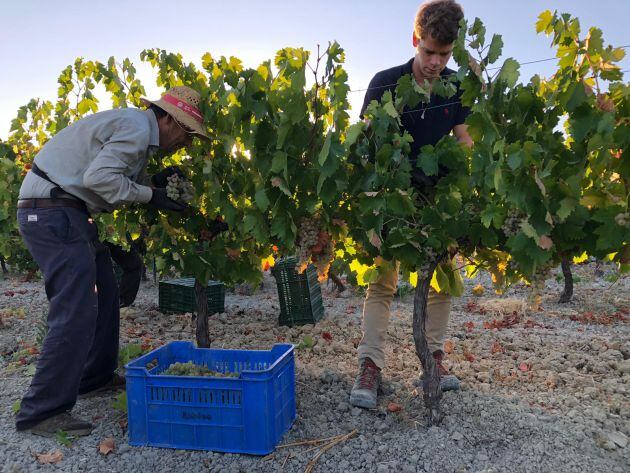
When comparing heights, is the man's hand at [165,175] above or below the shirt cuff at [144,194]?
above

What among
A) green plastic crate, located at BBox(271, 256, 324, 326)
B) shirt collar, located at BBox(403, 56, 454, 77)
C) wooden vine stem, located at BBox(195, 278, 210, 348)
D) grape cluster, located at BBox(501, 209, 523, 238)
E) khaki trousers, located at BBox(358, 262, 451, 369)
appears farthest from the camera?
green plastic crate, located at BBox(271, 256, 324, 326)

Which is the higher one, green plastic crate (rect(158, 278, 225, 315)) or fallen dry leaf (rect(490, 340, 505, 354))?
green plastic crate (rect(158, 278, 225, 315))

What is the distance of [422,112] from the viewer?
336 cm

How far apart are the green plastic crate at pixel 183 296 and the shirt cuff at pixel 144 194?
3.08 m

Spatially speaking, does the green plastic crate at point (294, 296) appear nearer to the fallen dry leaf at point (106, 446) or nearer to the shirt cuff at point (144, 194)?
the shirt cuff at point (144, 194)

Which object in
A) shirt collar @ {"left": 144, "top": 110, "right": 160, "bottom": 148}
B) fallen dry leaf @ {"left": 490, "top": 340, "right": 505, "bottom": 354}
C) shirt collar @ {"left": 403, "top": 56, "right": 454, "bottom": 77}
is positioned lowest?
fallen dry leaf @ {"left": 490, "top": 340, "right": 505, "bottom": 354}

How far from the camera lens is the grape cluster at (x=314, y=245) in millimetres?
3113

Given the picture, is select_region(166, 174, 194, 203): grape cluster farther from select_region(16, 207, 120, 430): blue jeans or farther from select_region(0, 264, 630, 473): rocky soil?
select_region(0, 264, 630, 473): rocky soil

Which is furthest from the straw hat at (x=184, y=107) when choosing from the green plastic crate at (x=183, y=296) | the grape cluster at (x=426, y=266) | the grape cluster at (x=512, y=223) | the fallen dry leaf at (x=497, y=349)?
the green plastic crate at (x=183, y=296)

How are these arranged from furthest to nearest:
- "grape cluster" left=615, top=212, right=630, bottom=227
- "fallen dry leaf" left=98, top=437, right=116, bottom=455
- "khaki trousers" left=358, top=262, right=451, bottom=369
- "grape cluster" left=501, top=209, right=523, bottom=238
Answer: "khaki trousers" left=358, top=262, right=451, bottom=369
"fallen dry leaf" left=98, top=437, right=116, bottom=455
"grape cluster" left=501, top=209, right=523, bottom=238
"grape cluster" left=615, top=212, right=630, bottom=227

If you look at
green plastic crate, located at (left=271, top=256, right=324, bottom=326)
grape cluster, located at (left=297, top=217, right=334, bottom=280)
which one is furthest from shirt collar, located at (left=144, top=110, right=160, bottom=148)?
green plastic crate, located at (left=271, top=256, right=324, bottom=326)

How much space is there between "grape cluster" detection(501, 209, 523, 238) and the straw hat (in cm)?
169

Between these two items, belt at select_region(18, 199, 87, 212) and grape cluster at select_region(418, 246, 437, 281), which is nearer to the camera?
grape cluster at select_region(418, 246, 437, 281)

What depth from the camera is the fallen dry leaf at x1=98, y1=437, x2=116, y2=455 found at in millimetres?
2889
